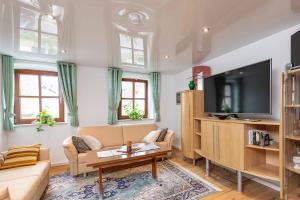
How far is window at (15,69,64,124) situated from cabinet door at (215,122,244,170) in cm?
339

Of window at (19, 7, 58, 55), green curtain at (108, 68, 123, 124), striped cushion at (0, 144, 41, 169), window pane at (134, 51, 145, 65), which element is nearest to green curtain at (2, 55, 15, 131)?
window at (19, 7, 58, 55)

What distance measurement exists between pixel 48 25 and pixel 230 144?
2987 millimetres

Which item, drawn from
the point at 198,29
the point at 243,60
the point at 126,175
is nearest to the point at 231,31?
the point at 198,29

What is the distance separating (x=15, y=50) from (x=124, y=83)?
7.66ft

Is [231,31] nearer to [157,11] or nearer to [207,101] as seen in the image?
[157,11]

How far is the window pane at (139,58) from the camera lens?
284 cm

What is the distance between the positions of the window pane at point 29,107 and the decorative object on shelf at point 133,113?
2.08 m

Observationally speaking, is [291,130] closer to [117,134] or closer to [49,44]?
[117,134]

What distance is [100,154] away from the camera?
7.58 ft

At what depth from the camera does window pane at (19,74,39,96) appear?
320cm

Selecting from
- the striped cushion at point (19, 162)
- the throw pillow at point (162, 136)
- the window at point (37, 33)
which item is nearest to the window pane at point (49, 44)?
the window at point (37, 33)

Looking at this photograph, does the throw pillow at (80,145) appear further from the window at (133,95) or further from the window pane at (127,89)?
the window pane at (127,89)

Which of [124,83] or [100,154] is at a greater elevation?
[124,83]

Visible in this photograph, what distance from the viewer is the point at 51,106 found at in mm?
3439
